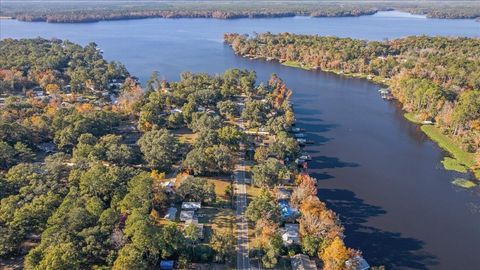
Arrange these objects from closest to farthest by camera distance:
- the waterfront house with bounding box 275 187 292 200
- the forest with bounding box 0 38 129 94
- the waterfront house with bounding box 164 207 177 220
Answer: the waterfront house with bounding box 164 207 177 220 → the waterfront house with bounding box 275 187 292 200 → the forest with bounding box 0 38 129 94

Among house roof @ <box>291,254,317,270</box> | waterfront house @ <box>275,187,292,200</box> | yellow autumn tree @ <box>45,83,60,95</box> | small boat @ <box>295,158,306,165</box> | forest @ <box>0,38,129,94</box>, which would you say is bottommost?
house roof @ <box>291,254,317,270</box>

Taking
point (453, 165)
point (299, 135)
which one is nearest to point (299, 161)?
point (299, 135)

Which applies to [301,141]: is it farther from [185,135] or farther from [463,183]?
[463,183]

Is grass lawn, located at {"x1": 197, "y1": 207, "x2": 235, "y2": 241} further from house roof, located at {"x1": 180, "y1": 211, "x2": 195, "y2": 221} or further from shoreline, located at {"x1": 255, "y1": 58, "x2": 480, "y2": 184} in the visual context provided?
shoreline, located at {"x1": 255, "y1": 58, "x2": 480, "y2": 184}

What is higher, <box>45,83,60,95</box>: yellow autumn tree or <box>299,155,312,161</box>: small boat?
<box>45,83,60,95</box>: yellow autumn tree

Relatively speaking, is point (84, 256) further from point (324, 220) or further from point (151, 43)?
point (151, 43)

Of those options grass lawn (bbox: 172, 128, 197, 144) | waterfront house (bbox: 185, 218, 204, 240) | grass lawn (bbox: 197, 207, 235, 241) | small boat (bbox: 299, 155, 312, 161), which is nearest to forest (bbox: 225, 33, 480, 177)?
small boat (bbox: 299, 155, 312, 161)

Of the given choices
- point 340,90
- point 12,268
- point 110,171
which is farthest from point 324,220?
point 340,90
